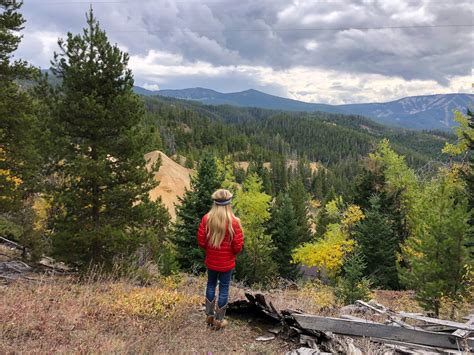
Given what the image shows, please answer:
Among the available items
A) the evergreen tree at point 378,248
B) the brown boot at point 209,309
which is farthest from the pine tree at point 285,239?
the brown boot at point 209,309

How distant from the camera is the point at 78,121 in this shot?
12453 millimetres

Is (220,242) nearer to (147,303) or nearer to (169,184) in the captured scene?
(147,303)

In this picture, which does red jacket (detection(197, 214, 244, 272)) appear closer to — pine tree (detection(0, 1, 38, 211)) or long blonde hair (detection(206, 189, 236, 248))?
long blonde hair (detection(206, 189, 236, 248))

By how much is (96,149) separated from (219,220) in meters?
7.79

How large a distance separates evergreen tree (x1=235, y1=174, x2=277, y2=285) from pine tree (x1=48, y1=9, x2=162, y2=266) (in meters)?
12.2

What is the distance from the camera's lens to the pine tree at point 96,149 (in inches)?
483

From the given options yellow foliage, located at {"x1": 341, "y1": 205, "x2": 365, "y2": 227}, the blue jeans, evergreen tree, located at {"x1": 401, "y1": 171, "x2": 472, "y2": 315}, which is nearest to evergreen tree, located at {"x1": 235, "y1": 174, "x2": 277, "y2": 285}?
yellow foliage, located at {"x1": 341, "y1": 205, "x2": 365, "y2": 227}

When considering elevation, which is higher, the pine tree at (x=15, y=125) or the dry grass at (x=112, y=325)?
the pine tree at (x=15, y=125)

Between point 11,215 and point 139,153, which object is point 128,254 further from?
point 11,215

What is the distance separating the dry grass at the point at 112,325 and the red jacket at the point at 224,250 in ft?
3.85

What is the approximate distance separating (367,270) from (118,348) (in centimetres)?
2407

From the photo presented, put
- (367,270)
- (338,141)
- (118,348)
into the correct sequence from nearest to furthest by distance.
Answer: (118,348), (367,270), (338,141)

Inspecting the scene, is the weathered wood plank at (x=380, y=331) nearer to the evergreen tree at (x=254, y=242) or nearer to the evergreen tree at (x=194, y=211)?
the evergreen tree at (x=194, y=211)

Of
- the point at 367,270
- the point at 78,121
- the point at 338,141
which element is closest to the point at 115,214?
the point at 78,121
